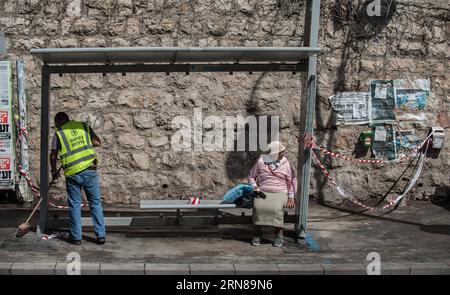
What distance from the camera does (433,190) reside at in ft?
34.1

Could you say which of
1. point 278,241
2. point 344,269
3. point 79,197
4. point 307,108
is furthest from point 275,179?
point 79,197

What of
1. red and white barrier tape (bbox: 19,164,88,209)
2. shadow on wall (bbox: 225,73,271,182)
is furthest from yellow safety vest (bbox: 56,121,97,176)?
shadow on wall (bbox: 225,73,271,182)

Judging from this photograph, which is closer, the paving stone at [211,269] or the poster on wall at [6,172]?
the paving stone at [211,269]

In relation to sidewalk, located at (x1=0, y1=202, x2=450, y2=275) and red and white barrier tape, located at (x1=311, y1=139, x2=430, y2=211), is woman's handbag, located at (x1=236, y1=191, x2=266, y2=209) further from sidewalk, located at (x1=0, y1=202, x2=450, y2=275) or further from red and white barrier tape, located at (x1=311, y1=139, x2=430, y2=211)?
red and white barrier tape, located at (x1=311, y1=139, x2=430, y2=211)

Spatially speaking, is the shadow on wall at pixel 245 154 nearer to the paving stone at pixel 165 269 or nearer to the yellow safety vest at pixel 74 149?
the yellow safety vest at pixel 74 149

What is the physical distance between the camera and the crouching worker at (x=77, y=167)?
303 inches

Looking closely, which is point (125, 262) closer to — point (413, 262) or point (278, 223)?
point (278, 223)

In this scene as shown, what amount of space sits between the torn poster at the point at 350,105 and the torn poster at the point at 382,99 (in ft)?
0.37

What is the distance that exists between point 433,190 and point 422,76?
1788 millimetres

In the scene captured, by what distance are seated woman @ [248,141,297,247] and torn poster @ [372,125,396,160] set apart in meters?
2.66

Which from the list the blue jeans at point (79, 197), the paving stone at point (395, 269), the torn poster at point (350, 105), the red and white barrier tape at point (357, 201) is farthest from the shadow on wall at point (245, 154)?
the paving stone at point (395, 269)

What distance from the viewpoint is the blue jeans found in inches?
304

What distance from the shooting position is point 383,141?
10.2 metres
